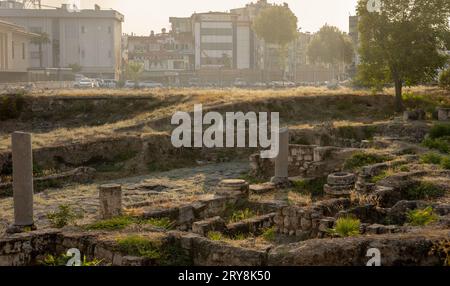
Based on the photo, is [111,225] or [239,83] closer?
[111,225]

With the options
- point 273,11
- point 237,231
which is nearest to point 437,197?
point 237,231

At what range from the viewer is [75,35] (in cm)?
8850

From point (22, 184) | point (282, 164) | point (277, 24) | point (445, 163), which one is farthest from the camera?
point (277, 24)

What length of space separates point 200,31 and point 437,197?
82051 millimetres

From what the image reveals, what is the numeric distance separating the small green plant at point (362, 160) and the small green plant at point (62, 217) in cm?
925

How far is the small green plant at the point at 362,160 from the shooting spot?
2200 cm

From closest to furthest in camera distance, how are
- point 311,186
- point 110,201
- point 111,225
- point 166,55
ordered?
point 111,225 → point 110,201 → point 311,186 → point 166,55

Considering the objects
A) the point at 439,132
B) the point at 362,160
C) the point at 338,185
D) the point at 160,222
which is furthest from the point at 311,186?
the point at 439,132

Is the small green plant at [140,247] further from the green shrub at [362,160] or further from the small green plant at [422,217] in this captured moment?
the green shrub at [362,160]

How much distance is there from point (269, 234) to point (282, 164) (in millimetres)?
6565

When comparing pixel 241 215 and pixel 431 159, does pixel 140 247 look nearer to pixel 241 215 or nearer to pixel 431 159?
pixel 241 215

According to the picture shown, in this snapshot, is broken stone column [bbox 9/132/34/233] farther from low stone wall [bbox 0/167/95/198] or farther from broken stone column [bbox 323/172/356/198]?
broken stone column [bbox 323/172/356/198]

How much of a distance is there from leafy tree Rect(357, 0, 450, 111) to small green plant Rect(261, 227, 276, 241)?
23023 millimetres

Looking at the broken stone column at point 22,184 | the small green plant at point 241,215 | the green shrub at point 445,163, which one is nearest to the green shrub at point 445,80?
the green shrub at point 445,163
